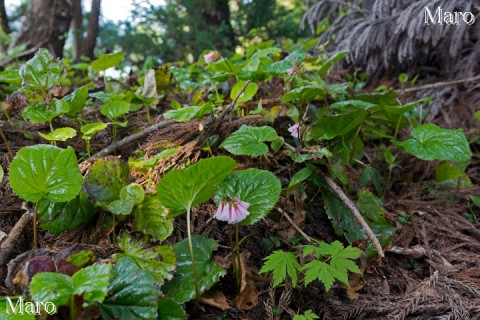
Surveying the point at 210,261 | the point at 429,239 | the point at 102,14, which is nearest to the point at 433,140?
the point at 429,239

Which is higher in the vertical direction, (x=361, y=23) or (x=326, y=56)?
(x=361, y=23)

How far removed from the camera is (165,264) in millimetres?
1111

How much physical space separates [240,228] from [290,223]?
0.73ft

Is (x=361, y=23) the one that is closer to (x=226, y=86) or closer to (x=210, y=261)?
(x=226, y=86)

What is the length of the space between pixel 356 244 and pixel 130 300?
89 cm

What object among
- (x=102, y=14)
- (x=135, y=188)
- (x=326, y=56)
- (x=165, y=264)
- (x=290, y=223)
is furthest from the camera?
(x=102, y=14)

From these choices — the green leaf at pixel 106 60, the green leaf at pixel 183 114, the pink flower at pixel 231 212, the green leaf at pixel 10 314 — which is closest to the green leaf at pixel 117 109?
the green leaf at pixel 183 114

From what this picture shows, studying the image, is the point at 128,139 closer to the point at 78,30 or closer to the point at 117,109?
the point at 117,109

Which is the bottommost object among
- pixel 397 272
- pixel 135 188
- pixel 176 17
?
pixel 397 272

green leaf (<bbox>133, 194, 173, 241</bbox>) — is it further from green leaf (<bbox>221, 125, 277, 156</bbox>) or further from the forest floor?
green leaf (<bbox>221, 125, 277, 156</bbox>)

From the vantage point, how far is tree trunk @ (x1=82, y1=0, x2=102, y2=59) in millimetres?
5496

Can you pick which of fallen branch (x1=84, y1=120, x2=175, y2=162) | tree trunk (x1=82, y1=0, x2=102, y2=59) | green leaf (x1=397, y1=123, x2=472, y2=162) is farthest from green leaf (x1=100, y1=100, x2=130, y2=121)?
tree trunk (x1=82, y1=0, x2=102, y2=59)

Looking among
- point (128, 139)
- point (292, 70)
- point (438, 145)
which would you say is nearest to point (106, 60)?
point (128, 139)

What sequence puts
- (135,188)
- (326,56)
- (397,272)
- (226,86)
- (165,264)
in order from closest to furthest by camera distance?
1. (165,264)
2. (135,188)
3. (397,272)
4. (226,86)
5. (326,56)
